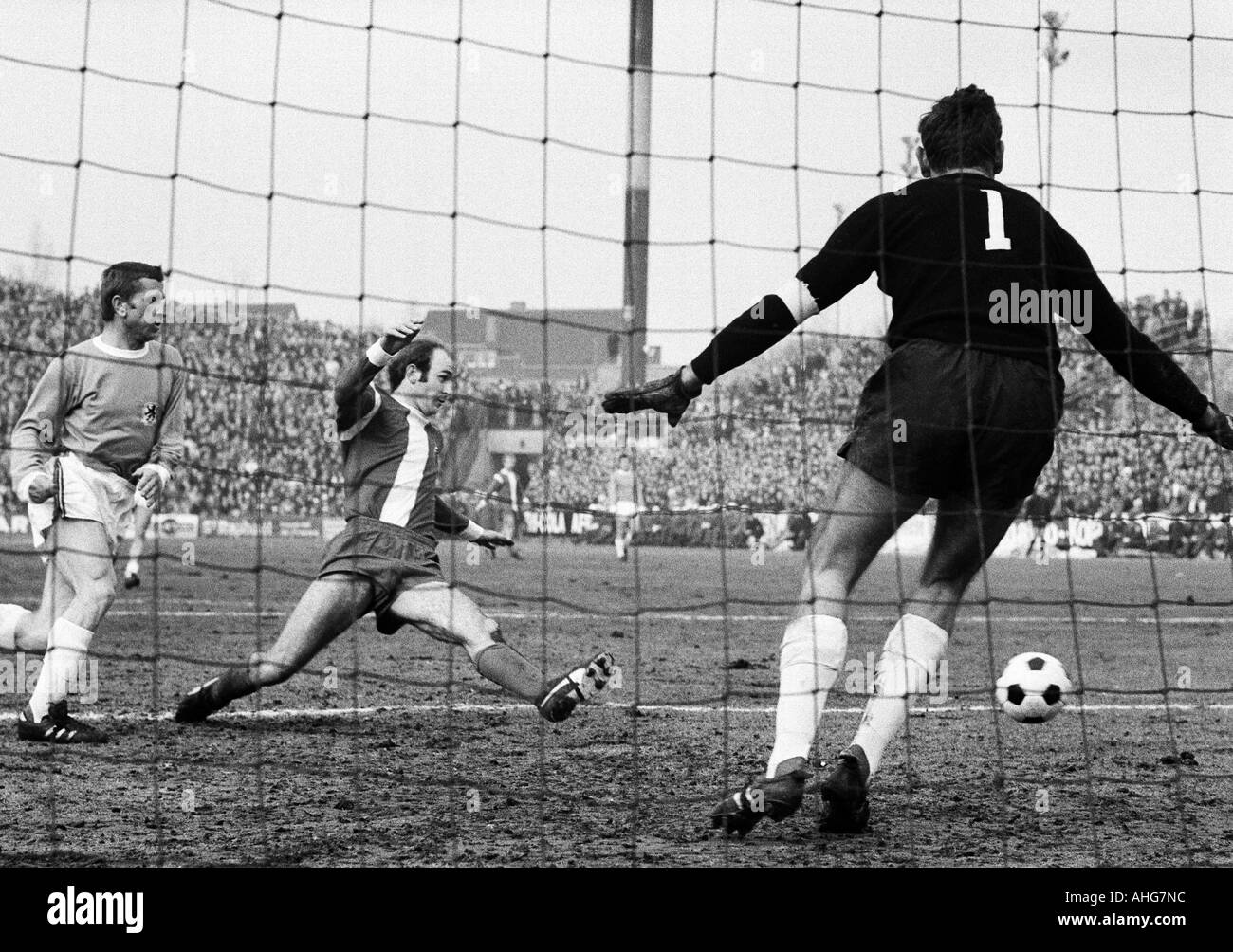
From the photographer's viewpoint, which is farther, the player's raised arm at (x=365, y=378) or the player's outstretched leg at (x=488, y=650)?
the player's outstretched leg at (x=488, y=650)

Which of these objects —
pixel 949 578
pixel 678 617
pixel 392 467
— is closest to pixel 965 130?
pixel 949 578

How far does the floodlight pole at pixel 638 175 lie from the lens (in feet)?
18.0

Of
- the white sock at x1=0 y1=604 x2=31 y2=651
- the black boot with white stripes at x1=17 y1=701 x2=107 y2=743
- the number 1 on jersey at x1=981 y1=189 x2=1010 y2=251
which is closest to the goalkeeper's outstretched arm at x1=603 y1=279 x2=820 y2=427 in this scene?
the number 1 on jersey at x1=981 y1=189 x2=1010 y2=251

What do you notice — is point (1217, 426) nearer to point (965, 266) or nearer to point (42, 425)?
point (965, 266)

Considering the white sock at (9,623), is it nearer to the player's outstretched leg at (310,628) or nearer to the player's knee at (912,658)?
the player's outstretched leg at (310,628)

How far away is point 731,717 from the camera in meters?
6.20

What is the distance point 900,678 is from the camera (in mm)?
4082

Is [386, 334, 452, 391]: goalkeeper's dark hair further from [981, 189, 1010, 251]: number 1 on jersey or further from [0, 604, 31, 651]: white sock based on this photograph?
[981, 189, 1010, 251]: number 1 on jersey

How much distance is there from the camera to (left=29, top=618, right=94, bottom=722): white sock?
5.21 metres

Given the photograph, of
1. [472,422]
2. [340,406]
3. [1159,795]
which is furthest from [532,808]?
[472,422]

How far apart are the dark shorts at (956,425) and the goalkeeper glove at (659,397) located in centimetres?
45

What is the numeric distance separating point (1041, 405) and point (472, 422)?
21368mm

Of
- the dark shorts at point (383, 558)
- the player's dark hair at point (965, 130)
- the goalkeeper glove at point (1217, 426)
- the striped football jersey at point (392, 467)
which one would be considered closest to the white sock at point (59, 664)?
the dark shorts at point (383, 558)
